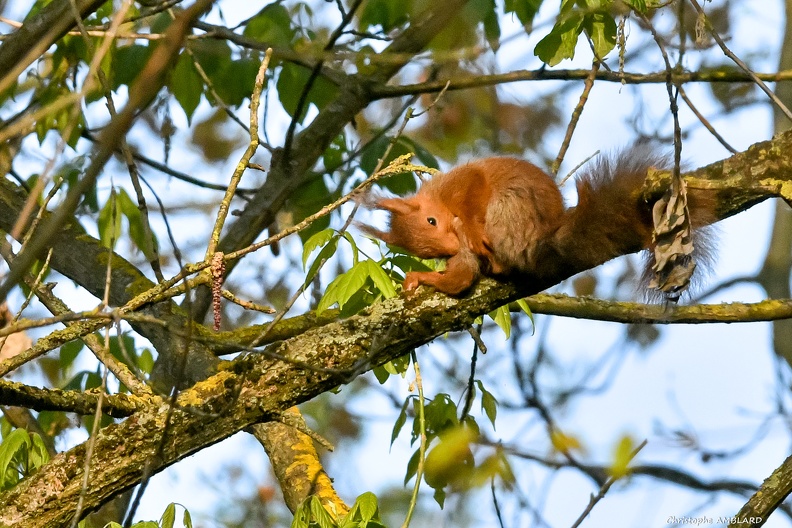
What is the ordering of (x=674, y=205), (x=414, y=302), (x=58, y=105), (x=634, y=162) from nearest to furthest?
(x=58, y=105) < (x=674, y=205) < (x=414, y=302) < (x=634, y=162)

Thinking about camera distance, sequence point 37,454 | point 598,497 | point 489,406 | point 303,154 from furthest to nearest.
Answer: point 303,154 → point 489,406 → point 37,454 → point 598,497

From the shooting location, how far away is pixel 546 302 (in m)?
3.36

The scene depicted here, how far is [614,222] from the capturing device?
2652 mm

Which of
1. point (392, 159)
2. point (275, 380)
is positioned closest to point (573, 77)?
point (392, 159)

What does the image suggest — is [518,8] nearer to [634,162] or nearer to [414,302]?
[634,162]

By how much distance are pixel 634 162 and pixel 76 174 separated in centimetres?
249

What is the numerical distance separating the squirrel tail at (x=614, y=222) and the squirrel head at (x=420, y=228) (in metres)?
0.47

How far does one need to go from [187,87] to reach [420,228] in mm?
1353

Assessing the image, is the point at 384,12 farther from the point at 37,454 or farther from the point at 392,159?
the point at 37,454

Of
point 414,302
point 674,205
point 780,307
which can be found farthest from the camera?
point 780,307

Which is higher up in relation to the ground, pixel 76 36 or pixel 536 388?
pixel 76 36

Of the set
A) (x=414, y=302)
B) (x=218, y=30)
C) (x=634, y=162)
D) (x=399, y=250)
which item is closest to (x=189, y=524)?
(x=414, y=302)

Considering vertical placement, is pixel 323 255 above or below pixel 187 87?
below

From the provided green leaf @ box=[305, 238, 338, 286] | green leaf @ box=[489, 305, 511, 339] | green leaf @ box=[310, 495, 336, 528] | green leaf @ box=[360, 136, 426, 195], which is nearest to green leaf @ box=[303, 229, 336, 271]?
green leaf @ box=[305, 238, 338, 286]
